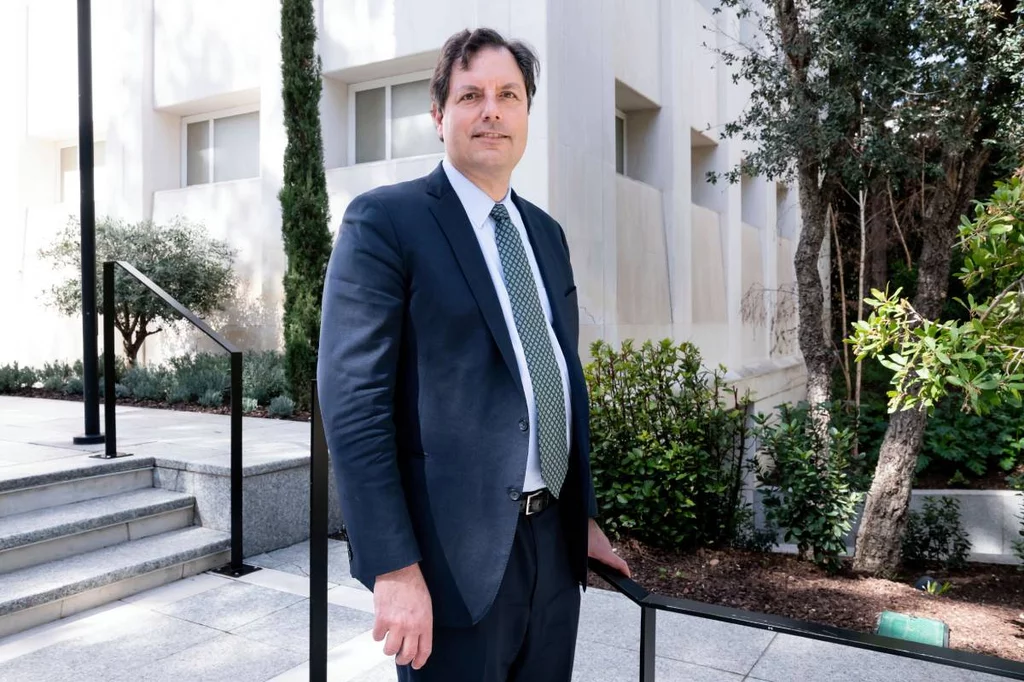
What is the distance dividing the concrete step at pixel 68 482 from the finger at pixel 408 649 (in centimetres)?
363

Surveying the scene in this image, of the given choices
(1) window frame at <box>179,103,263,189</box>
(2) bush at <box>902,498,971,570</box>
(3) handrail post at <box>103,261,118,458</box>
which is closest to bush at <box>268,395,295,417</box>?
(3) handrail post at <box>103,261,118,458</box>

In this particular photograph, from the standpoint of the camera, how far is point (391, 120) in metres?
8.75

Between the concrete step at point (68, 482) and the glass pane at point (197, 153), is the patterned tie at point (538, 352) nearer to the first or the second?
the concrete step at point (68, 482)

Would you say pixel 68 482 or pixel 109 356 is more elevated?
pixel 109 356

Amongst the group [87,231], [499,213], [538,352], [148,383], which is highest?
[87,231]

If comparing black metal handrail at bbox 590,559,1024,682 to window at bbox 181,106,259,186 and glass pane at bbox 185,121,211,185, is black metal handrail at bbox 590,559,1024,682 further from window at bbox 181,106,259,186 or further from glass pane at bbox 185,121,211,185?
glass pane at bbox 185,121,211,185

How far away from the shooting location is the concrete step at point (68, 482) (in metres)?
4.06

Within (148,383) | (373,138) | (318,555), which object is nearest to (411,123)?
(373,138)

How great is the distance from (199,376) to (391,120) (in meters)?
3.65

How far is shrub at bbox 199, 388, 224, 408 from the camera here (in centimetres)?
796

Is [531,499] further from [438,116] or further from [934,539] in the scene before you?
[934,539]

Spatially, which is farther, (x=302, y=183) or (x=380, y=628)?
(x=302, y=183)

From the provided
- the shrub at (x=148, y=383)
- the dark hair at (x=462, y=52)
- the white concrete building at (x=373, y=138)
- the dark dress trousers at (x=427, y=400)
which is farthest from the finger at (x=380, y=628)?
the shrub at (x=148, y=383)

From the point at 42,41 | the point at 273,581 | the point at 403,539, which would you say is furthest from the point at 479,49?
the point at 42,41
